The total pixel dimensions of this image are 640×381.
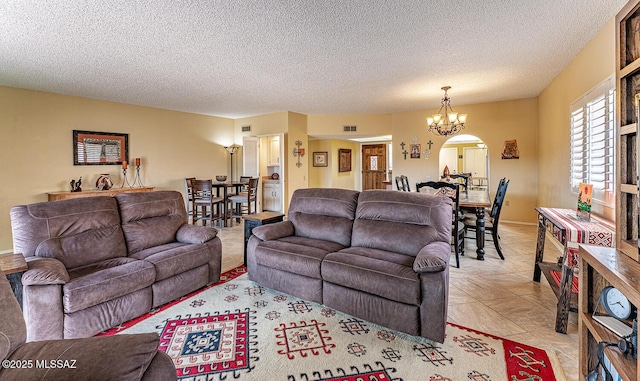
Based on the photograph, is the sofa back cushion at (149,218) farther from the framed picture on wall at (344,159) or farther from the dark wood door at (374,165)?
the dark wood door at (374,165)

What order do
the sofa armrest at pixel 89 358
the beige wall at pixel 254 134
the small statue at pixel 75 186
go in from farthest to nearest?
the small statue at pixel 75 186 → the beige wall at pixel 254 134 → the sofa armrest at pixel 89 358

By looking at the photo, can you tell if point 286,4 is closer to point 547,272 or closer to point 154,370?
point 154,370

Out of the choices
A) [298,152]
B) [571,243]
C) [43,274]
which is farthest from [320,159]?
[43,274]

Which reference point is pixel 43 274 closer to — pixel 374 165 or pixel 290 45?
pixel 290 45

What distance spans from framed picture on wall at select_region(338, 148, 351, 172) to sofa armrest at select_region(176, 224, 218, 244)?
24.6 feet

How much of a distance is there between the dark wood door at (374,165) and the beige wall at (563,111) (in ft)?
17.9

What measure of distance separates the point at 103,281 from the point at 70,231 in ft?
2.48

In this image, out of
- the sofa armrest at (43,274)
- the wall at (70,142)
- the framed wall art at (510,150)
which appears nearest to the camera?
the sofa armrest at (43,274)

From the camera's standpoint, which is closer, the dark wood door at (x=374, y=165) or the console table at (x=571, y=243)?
the console table at (x=571, y=243)

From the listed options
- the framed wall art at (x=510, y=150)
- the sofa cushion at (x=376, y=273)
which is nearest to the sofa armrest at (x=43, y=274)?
the sofa cushion at (x=376, y=273)

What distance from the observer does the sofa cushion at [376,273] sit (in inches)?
80.4

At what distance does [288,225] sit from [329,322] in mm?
1248

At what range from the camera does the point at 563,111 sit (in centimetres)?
426

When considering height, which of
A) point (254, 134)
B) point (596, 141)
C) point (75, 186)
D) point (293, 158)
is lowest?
point (75, 186)
